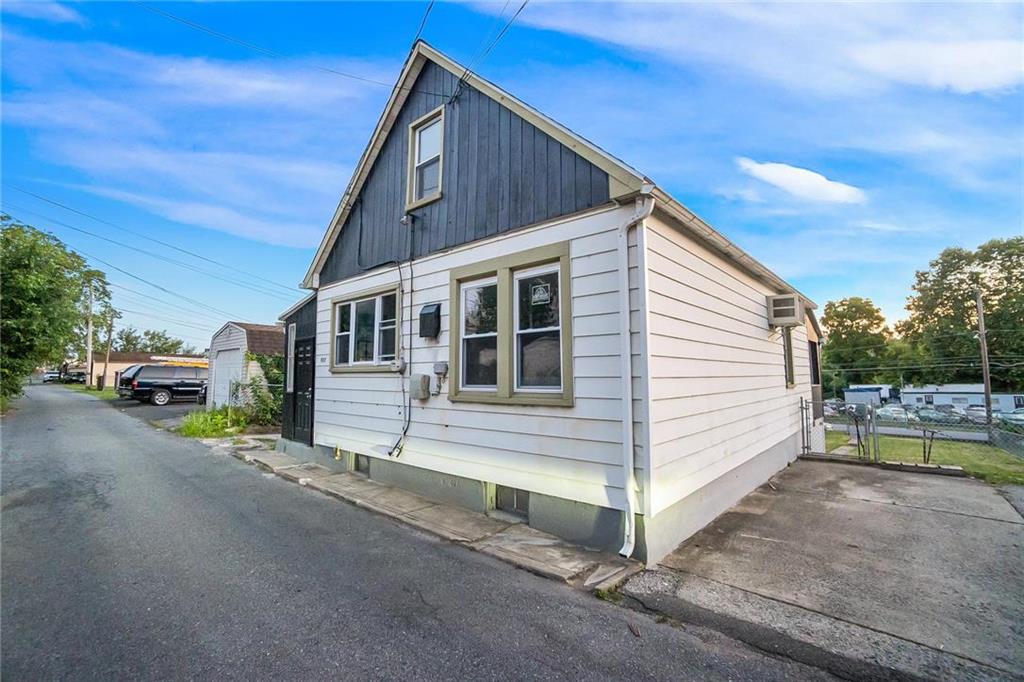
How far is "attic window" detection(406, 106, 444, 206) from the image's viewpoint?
6462 millimetres

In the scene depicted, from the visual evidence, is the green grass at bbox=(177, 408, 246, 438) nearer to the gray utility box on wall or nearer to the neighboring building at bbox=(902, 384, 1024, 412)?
the gray utility box on wall

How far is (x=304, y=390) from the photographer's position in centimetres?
863

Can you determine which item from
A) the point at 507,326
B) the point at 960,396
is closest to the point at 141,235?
the point at 507,326

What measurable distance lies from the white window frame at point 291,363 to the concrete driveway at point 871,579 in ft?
26.4

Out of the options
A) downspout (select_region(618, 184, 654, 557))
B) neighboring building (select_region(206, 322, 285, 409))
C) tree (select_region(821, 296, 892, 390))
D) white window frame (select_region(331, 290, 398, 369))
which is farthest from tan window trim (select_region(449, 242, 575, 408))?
tree (select_region(821, 296, 892, 390))

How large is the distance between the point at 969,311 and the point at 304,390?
194 ft

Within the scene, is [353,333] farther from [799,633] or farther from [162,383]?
[162,383]

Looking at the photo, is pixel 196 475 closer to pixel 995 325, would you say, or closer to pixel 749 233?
pixel 749 233

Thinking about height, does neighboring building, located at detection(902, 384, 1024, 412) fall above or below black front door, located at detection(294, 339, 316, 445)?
below

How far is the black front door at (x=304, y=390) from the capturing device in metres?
8.40

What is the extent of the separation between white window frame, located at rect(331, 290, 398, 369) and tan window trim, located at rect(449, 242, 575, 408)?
1.32 m

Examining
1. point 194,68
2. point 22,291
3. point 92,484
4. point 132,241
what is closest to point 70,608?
point 92,484

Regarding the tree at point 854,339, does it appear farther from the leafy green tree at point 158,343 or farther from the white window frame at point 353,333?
the leafy green tree at point 158,343

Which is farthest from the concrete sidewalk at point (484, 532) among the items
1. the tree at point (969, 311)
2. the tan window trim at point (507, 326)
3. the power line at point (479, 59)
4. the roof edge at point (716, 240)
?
the tree at point (969, 311)
